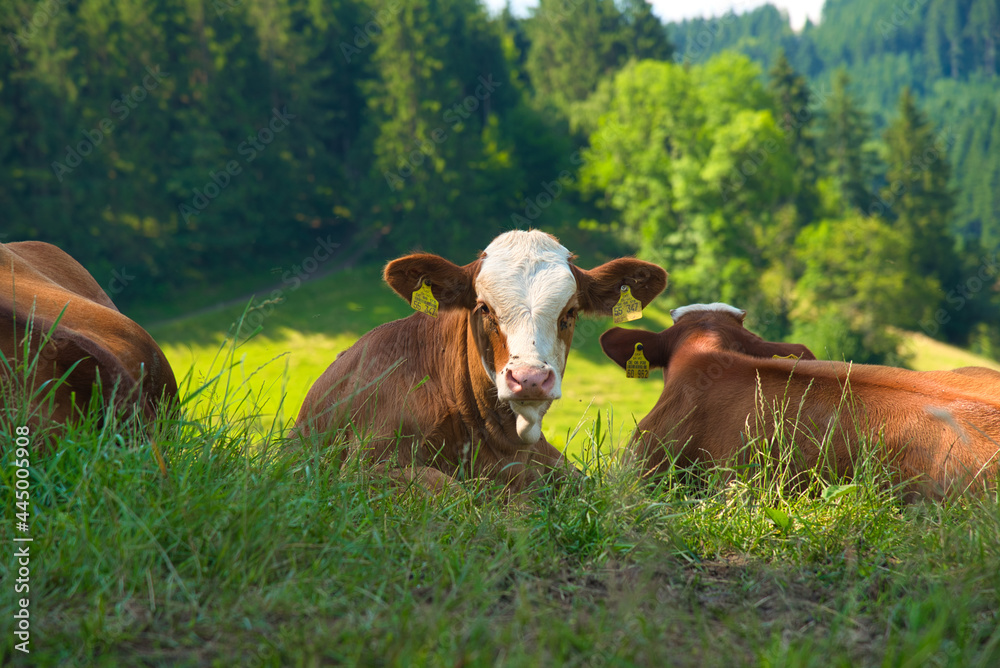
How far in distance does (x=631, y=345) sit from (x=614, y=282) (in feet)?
4.20

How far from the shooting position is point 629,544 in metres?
3.11

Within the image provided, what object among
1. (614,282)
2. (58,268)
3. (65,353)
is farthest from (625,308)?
(58,268)

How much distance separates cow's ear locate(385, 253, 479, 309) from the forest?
93.9 ft

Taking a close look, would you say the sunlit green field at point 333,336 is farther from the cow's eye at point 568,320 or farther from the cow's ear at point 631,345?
the cow's eye at point 568,320

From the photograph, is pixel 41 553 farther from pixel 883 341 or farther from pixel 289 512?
pixel 883 341

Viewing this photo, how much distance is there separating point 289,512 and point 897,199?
2798 inches

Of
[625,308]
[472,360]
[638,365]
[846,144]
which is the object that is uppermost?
[625,308]

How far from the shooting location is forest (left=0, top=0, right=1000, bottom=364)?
32406 mm

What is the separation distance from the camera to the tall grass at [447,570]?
233cm

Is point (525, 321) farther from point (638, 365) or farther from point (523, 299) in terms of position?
point (638, 365)

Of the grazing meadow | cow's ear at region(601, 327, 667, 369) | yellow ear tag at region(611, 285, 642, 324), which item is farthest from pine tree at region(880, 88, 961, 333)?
the grazing meadow

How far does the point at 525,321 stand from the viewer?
13.7 feet

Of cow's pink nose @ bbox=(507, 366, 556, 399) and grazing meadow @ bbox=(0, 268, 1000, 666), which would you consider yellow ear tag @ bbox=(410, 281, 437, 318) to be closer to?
cow's pink nose @ bbox=(507, 366, 556, 399)

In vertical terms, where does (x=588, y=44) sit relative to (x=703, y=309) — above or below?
above
